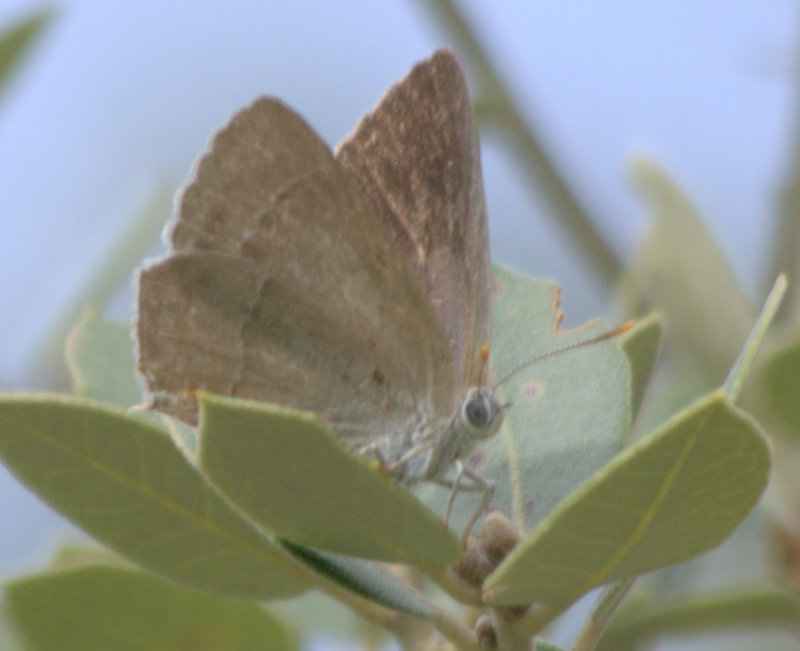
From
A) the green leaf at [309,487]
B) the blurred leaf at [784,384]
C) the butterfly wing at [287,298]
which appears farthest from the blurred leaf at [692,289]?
the green leaf at [309,487]

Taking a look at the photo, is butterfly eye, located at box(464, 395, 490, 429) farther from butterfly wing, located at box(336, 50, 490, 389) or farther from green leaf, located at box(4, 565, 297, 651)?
green leaf, located at box(4, 565, 297, 651)

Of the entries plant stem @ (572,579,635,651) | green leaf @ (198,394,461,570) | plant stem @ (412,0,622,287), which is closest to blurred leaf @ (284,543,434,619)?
green leaf @ (198,394,461,570)

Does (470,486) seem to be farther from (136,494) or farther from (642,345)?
(136,494)

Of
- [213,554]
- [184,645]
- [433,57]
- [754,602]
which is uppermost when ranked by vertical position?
[433,57]

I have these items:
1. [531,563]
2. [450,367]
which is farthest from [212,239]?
[531,563]

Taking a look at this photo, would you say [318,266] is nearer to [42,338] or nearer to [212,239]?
[212,239]

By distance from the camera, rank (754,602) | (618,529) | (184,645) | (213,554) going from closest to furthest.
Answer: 1. (618,529)
2. (213,554)
3. (184,645)
4. (754,602)
